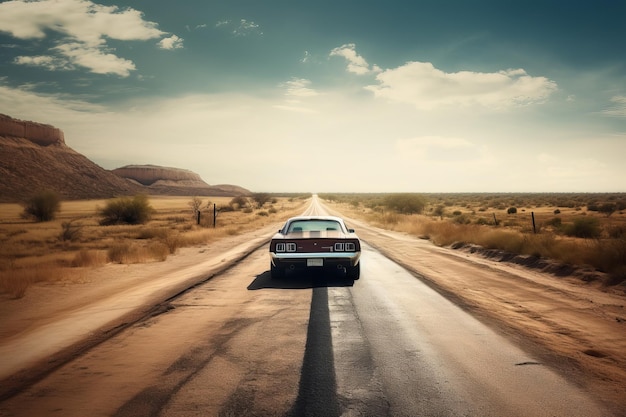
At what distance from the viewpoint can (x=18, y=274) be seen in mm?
10141

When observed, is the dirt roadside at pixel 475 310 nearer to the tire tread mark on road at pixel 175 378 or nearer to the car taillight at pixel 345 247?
the tire tread mark on road at pixel 175 378

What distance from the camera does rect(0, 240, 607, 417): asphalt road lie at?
3486mm

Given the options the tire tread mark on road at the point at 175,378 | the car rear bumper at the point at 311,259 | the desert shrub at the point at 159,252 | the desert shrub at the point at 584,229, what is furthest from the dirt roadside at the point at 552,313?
the desert shrub at the point at 584,229

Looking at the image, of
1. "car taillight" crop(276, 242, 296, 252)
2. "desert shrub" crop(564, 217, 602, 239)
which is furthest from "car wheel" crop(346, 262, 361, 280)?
"desert shrub" crop(564, 217, 602, 239)

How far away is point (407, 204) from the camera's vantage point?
2077 inches

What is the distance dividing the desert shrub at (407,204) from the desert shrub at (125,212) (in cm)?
3200

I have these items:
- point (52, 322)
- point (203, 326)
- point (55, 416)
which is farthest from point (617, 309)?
point (52, 322)

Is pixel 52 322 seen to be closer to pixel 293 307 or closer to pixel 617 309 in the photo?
pixel 293 307

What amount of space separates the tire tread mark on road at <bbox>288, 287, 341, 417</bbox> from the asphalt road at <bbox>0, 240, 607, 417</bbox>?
16 millimetres

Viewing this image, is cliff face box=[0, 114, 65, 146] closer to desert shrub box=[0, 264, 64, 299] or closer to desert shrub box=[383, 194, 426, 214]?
desert shrub box=[383, 194, 426, 214]

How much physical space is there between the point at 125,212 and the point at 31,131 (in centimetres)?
11026

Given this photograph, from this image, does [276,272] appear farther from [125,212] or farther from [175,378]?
[125,212]

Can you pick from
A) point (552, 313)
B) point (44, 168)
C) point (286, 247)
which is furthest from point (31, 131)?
point (552, 313)

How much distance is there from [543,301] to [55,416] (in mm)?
8384
